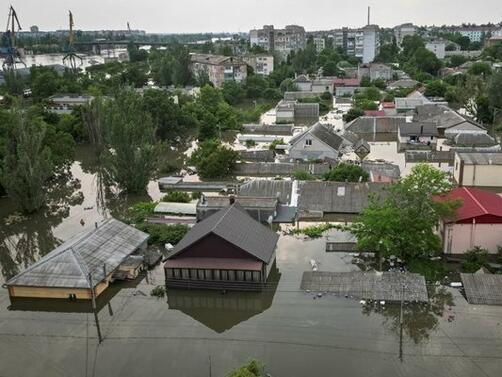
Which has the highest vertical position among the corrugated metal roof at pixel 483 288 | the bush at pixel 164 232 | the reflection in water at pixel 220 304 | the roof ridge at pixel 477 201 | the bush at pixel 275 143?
the roof ridge at pixel 477 201

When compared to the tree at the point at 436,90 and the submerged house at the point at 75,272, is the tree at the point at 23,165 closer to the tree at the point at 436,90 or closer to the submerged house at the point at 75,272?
the submerged house at the point at 75,272

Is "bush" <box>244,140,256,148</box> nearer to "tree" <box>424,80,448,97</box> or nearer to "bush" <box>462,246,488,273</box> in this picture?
"bush" <box>462,246,488,273</box>

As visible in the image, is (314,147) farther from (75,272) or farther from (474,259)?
(75,272)


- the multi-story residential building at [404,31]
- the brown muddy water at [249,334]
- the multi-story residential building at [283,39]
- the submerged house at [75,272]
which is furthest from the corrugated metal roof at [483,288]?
the multi-story residential building at [404,31]

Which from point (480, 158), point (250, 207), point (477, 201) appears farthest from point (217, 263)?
point (480, 158)

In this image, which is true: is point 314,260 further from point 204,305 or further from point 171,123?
point 171,123

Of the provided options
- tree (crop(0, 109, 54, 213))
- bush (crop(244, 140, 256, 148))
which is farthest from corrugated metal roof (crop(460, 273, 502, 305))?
bush (crop(244, 140, 256, 148))

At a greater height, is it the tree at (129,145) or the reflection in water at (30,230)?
the tree at (129,145)

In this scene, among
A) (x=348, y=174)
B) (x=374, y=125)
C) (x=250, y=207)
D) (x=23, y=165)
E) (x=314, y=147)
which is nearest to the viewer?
(x=250, y=207)
